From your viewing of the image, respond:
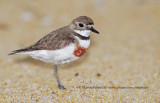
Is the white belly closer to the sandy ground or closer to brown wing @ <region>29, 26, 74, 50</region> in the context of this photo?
brown wing @ <region>29, 26, 74, 50</region>

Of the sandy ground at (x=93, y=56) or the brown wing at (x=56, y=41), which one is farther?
the sandy ground at (x=93, y=56)

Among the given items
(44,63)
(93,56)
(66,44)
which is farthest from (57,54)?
(93,56)

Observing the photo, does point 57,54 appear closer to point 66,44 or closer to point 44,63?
point 66,44

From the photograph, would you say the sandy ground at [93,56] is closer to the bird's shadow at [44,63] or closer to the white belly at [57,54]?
the bird's shadow at [44,63]

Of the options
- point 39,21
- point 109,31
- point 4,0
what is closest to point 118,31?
point 109,31

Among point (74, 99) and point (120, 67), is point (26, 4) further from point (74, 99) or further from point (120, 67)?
point (74, 99)

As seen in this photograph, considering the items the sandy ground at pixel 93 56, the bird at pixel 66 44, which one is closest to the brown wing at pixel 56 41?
the bird at pixel 66 44
